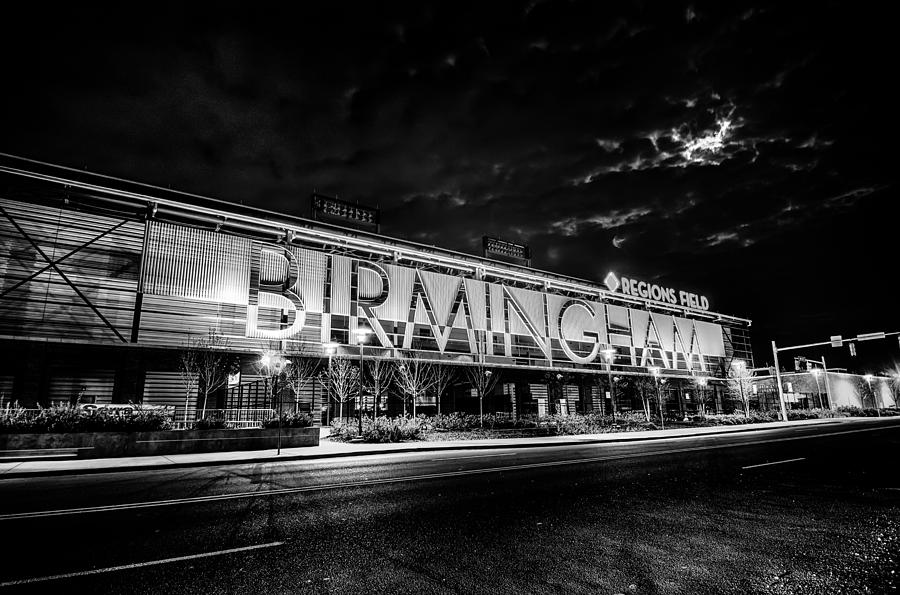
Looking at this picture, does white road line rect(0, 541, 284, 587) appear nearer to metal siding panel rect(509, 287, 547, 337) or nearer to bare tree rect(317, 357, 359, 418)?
bare tree rect(317, 357, 359, 418)

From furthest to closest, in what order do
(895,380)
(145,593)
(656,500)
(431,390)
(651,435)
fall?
1. (895,380)
2. (431,390)
3. (651,435)
4. (656,500)
5. (145,593)

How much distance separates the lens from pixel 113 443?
53.9 feet

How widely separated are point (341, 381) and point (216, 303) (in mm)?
10548

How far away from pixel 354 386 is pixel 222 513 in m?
27.0

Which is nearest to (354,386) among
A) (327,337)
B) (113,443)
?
(327,337)

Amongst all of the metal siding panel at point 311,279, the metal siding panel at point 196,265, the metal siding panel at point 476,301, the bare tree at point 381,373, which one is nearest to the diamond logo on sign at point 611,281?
the metal siding panel at point 476,301

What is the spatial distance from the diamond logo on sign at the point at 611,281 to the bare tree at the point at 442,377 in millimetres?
27330

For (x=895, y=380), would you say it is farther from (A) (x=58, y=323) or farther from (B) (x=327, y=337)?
(A) (x=58, y=323)

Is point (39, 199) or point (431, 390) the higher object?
point (39, 199)

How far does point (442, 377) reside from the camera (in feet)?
119

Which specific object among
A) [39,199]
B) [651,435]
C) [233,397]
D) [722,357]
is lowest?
[651,435]

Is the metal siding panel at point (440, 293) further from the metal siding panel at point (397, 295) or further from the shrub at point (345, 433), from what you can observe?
the shrub at point (345, 433)

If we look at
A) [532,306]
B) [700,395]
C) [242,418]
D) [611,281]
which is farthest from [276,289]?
[700,395]

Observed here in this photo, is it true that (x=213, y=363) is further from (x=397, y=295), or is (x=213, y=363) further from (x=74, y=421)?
(x=397, y=295)
